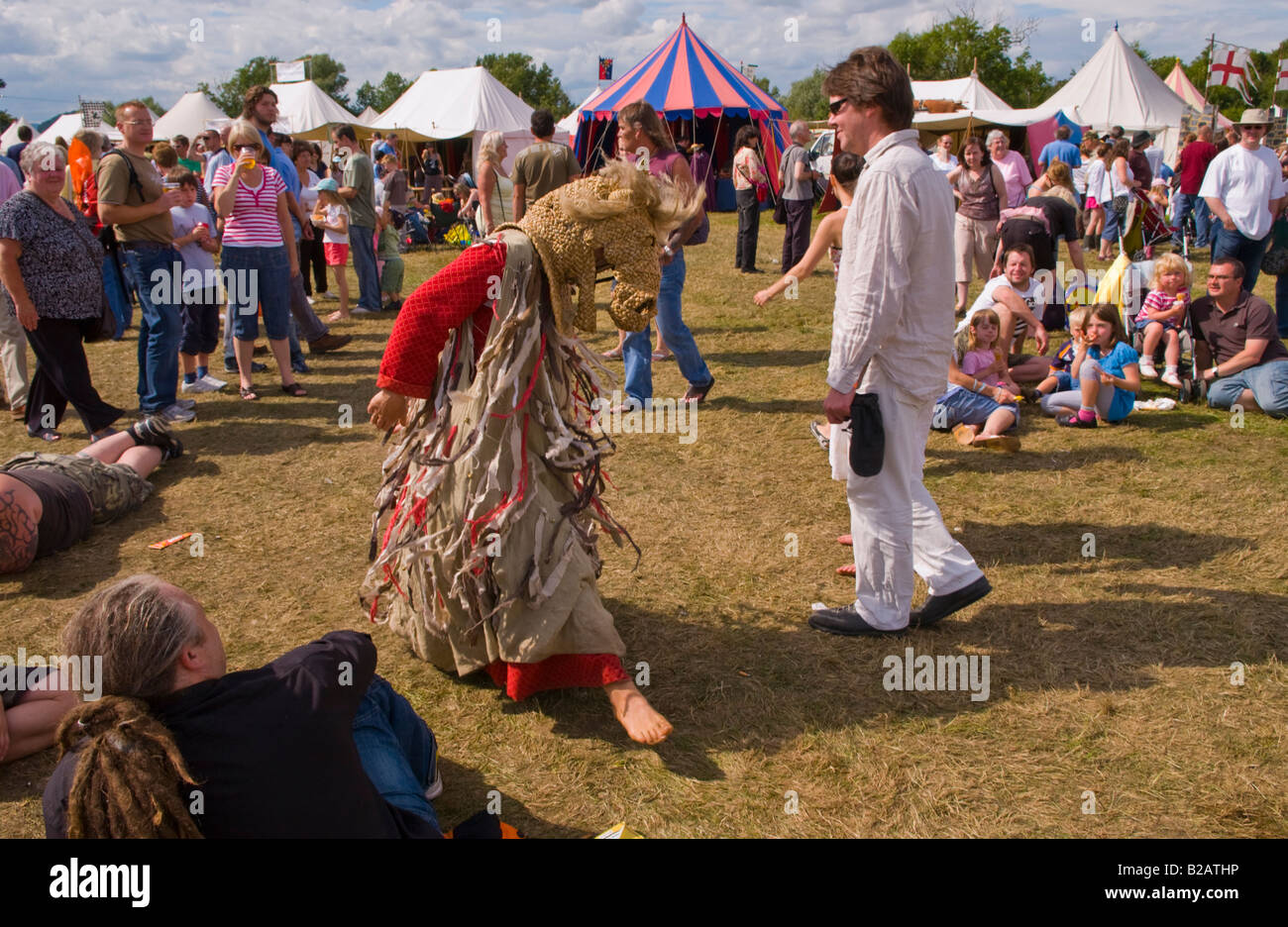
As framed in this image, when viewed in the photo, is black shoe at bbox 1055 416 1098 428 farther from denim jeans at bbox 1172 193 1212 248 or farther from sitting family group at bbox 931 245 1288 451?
denim jeans at bbox 1172 193 1212 248

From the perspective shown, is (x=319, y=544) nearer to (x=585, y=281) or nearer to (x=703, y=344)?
(x=585, y=281)

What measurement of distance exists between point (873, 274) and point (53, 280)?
5.04 meters

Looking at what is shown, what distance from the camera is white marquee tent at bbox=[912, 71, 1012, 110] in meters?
25.6

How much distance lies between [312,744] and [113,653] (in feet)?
1.49

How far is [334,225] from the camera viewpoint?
31.4 feet

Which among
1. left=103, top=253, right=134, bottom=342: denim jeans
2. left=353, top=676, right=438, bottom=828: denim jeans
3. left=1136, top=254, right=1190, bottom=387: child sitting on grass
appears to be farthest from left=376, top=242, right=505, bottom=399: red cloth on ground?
left=103, top=253, right=134, bottom=342: denim jeans

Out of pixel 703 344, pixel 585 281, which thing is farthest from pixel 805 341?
pixel 585 281

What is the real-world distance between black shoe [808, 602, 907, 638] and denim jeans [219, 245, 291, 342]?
481 centimetres

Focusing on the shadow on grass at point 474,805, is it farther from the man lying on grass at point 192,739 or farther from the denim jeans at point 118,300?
the denim jeans at point 118,300

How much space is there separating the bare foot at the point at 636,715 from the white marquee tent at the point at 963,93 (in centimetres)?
2523

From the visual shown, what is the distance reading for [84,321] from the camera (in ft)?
19.1

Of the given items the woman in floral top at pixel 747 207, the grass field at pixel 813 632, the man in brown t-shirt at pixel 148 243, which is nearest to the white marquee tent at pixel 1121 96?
the woman in floral top at pixel 747 207

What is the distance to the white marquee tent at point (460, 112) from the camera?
23.1 m

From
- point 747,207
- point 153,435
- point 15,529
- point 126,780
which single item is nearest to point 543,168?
point 153,435
